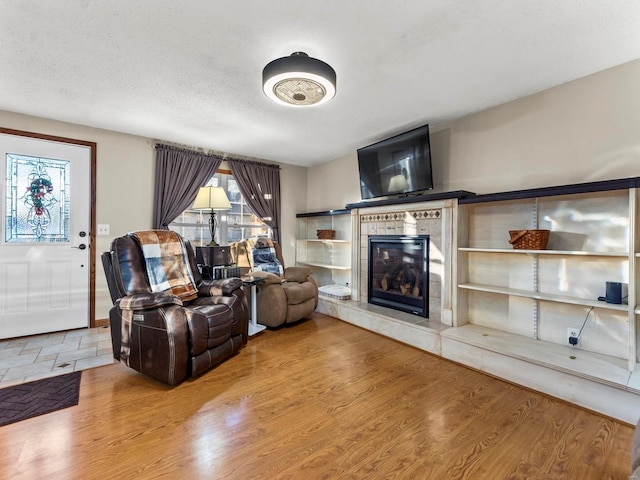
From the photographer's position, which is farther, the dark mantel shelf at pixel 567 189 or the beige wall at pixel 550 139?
the beige wall at pixel 550 139

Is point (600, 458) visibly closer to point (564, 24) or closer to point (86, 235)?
point (564, 24)

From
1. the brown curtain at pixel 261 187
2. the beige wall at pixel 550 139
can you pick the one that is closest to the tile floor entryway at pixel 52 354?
the brown curtain at pixel 261 187

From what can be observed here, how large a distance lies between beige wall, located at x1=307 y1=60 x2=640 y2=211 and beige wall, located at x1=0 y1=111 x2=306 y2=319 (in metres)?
3.56

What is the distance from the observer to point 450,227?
302cm

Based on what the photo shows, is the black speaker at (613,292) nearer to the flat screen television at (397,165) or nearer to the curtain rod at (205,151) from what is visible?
the flat screen television at (397,165)

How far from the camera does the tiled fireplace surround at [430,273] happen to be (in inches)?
119

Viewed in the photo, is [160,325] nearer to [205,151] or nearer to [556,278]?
[205,151]

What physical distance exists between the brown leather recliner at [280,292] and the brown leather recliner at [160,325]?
29.8 inches

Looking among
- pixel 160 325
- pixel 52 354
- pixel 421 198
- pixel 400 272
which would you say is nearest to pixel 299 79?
pixel 421 198

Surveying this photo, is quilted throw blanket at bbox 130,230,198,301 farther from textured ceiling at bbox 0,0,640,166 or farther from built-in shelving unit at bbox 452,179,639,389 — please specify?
built-in shelving unit at bbox 452,179,639,389

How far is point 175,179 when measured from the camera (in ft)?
13.2

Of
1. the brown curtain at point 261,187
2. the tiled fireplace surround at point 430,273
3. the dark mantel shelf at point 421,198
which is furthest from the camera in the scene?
the brown curtain at point 261,187

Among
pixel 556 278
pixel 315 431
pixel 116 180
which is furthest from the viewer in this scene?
pixel 116 180

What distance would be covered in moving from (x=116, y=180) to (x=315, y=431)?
362 centimetres
